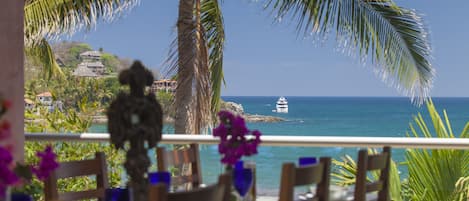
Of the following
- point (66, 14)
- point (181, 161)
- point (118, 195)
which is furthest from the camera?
point (66, 14)

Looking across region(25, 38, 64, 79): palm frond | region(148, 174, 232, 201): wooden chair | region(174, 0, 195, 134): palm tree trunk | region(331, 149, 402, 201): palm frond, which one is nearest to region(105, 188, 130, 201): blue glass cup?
region(148, 174, 232, 201): wooden chair

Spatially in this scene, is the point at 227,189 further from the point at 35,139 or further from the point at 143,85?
the point at 35,139

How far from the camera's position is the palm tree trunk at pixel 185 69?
24.0 ft

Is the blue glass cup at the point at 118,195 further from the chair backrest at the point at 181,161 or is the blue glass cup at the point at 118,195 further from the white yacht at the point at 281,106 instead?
the white yacht at the point at 281,106

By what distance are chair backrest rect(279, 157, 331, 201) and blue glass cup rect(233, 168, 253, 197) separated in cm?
16

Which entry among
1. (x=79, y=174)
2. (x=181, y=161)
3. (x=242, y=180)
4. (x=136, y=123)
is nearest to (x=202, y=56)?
(x=181, y=161)

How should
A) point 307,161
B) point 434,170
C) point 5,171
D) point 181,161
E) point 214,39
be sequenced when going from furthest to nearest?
point 214,39 < point 434,170 < point 181,161 < point 307,161 < point 5,171

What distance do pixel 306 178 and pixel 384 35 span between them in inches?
217

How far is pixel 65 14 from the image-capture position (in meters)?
7.84

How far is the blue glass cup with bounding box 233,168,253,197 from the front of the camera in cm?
225

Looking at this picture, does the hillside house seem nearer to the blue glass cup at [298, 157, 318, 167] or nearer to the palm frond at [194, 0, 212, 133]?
the palm frond at [194, 0, 212, 133]

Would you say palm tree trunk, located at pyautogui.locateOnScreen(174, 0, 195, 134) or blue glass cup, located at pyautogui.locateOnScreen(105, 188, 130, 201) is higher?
palm tree trunk, located at pyautogui.locateOnScreen(174, 0, 195, 134)

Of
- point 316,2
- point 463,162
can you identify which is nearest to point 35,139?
point 463,162

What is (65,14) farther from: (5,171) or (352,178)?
(5,171)
